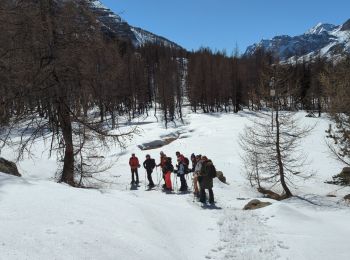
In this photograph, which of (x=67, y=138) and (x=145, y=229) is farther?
(x=67, y=138)

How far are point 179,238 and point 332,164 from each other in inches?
1079

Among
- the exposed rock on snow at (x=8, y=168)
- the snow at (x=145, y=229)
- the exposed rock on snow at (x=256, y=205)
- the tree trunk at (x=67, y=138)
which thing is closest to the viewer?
the snow at (x=145, y=229)

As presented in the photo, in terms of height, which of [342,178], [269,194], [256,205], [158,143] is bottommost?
[269,194]

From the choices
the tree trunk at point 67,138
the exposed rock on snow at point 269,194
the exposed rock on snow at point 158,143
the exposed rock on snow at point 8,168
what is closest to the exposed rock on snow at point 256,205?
the tree trunk at point 67,138

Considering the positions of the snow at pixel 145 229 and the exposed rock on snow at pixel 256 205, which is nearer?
the snow at pixel 145 229

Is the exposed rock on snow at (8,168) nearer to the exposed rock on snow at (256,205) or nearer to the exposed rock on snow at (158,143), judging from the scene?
the exposed rock on snow at (256,205)

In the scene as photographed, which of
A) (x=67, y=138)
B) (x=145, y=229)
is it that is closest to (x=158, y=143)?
(x=67, y=138)

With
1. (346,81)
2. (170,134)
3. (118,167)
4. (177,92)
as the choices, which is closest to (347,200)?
(346,81)

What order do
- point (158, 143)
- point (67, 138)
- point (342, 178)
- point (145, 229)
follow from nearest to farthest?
point (145, 229), point (67, 138), point (342, 178), point (158, 143)

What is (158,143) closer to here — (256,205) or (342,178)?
(342,178)

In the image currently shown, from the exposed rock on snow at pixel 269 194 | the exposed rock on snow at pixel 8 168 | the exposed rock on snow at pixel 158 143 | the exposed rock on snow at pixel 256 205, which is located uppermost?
the exposed rock on snow at pixel 8 168

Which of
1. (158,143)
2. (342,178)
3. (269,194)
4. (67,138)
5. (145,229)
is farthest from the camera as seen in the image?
(158,143)

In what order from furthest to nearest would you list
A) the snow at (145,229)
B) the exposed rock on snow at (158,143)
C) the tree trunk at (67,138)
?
the exposed rock on snow at (158,143) < the tree trunk at (67,138) < the snow at (145,229)

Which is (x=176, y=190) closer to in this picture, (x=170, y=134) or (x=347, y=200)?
(x=347, y=200)
